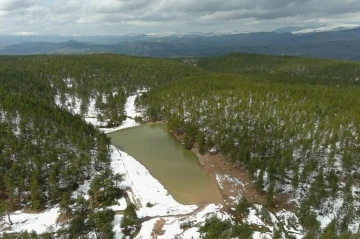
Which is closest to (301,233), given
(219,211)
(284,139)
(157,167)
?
(219,211)

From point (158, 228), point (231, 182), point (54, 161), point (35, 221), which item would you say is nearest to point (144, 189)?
point (158, 228)

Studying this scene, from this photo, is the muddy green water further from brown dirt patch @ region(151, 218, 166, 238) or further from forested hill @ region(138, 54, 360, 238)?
brown dirt patch @ region(151, 218, 166, 238)

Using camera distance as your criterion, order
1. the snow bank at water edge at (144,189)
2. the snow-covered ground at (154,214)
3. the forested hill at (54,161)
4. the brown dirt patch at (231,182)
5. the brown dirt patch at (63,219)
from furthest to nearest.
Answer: the brown dirt patch at (231,182)
the snow bank at water edge at (144,189)
the forested hill at (54,161)
the brown dirt patch at (63,219)
the snow-covered ground at (154,214)

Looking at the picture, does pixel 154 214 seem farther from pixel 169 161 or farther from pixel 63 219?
pixel 169 161

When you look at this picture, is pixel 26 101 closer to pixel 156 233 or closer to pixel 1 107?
pixel 1 107

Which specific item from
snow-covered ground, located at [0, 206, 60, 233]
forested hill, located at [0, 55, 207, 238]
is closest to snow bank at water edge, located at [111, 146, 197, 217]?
forested hill, located at [0, 55, 207, 238]

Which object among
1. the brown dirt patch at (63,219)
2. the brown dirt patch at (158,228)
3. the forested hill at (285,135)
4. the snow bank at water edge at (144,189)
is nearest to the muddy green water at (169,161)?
the snow bank at water edge at (144,189)

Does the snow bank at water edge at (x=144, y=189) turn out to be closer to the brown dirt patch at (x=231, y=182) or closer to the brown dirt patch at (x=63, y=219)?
the brown dirt patch at (x=231, y=182)
